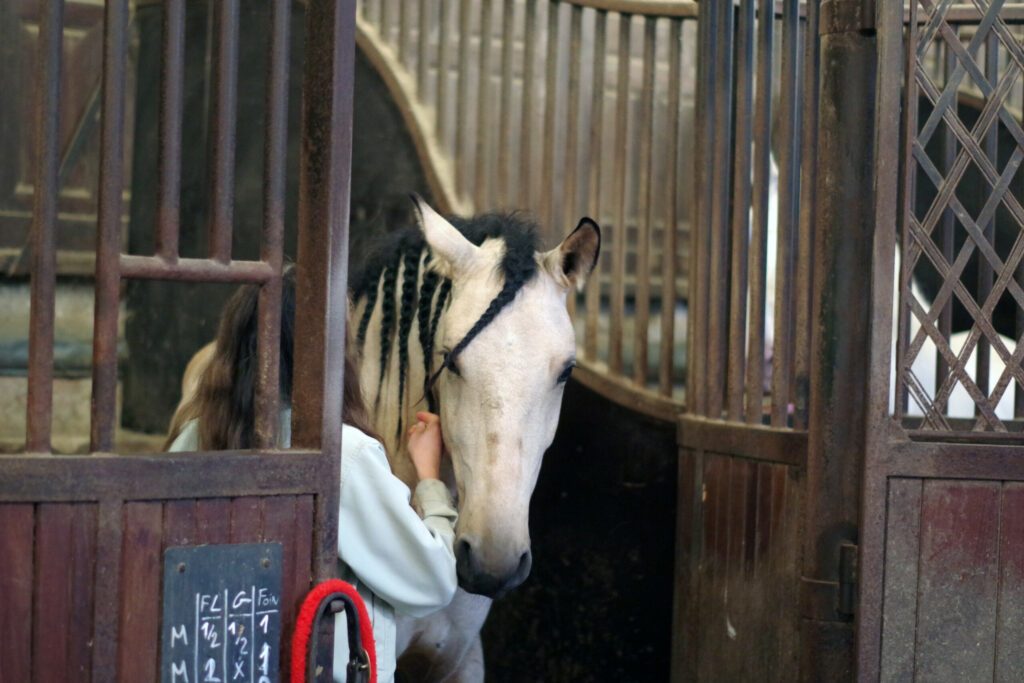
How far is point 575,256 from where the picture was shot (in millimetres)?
3010

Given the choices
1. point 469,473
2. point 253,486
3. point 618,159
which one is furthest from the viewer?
point 618,159

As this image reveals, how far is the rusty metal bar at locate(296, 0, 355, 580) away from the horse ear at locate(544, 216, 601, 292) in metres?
0.84

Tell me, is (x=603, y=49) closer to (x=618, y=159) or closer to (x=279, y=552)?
(x=618, y=159)

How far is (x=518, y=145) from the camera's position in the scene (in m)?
4.79

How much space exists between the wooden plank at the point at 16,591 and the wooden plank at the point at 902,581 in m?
1.80

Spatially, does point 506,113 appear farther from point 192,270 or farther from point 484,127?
point 192,270

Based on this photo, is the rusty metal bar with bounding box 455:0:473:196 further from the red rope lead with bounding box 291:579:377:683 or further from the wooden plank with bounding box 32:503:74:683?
the wooden plank with bounding box 32:503:74:683

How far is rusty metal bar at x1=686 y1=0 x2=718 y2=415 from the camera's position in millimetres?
3857

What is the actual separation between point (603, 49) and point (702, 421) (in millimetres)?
1436

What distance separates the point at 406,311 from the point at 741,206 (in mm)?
1157

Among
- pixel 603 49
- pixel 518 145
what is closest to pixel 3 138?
pixel 518 145

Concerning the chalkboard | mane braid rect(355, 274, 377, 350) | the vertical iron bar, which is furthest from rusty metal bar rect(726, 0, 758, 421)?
the chalkboard

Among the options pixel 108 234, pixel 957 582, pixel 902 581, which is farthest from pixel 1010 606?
pixel 108 234

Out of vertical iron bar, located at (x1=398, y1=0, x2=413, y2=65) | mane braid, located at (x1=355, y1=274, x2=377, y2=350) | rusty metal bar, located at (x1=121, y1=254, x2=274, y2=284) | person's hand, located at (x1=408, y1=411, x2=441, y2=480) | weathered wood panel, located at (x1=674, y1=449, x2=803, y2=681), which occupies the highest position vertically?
vertical iron bar, located at (x1=398, y1=0, x2=413, y2=65)
